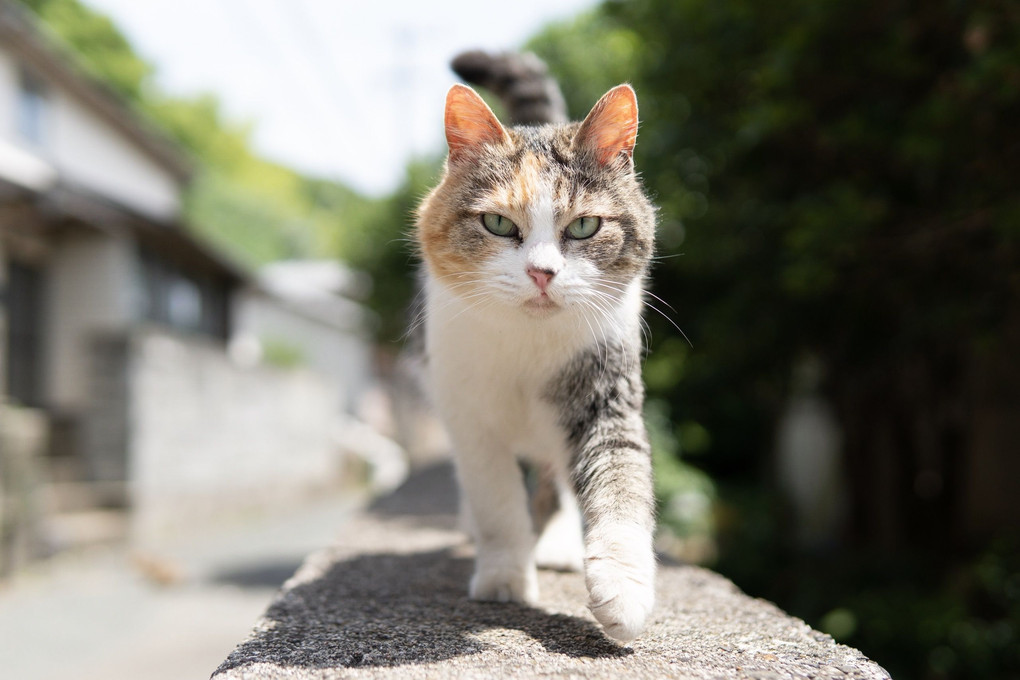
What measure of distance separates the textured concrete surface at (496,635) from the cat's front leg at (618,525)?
92 millimetres

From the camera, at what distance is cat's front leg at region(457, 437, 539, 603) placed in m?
1.97

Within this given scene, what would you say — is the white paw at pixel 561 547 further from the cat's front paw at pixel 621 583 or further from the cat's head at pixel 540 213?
the cat's head at pixel 540 213

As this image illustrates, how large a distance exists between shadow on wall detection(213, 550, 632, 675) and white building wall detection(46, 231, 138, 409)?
797 cm

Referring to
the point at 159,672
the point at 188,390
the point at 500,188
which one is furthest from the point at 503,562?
the point at 188,390

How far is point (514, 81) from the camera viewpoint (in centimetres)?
286

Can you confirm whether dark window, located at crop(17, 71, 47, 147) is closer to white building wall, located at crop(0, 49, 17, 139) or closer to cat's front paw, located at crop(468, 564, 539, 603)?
white building wall, located at crop(0, 49, 17, 139)

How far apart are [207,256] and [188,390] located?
10.2 feet

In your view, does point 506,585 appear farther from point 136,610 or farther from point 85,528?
point 85,528

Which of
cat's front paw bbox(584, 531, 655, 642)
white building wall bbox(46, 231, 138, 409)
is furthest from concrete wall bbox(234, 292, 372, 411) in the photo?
cat's front paw bbox(584, 531, 655, 642)

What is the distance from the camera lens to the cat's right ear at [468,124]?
1.92m

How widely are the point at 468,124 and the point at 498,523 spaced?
1039 mm

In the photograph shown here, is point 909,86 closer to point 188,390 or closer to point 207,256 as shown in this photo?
point 188,390

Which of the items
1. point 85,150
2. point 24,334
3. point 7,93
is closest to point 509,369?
point 24,334

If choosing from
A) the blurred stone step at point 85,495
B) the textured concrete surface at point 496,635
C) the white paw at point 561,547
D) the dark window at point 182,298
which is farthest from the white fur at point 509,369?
the dark window at point 182,298
